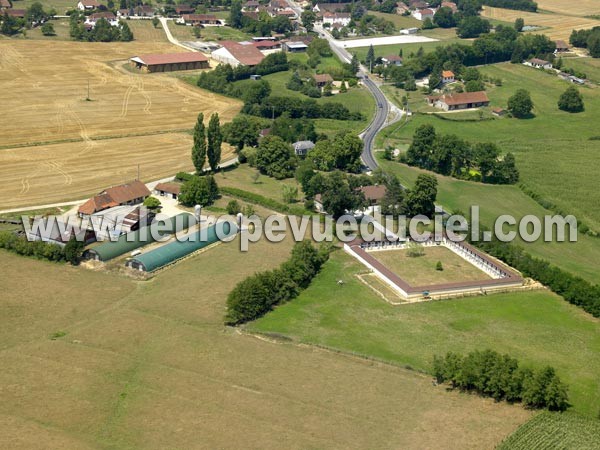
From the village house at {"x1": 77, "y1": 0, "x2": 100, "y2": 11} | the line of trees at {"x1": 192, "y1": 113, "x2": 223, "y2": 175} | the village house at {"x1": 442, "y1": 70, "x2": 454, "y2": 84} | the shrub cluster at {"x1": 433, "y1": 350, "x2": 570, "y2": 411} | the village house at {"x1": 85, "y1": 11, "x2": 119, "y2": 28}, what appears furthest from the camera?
the village house at {"x1": 77, "y1": 0, "x2": 100, "y2": 11}

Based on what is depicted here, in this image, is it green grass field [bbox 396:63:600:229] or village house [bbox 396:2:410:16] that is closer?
green grass field [bbox 396:63:600:229]

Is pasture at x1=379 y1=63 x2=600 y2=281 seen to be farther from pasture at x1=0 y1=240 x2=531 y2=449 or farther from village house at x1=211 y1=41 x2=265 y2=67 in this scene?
village house at x1=211 y1=41 x2=265 y2=67

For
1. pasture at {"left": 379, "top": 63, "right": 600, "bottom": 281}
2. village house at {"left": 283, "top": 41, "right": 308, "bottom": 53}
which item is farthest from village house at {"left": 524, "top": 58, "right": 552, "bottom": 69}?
village house at {"left": 283, "top": 41, "right": 308, "bottom": 53}

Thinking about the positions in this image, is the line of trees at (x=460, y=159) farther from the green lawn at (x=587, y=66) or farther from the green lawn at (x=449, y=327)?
the green lawn at (x=587, y=66)

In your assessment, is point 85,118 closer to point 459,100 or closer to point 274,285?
point 459,100

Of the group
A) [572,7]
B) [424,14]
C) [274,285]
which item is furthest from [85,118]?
[572,7]

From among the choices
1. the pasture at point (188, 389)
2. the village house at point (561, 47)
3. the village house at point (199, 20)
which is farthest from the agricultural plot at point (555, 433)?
the village house at point (199, 20)
